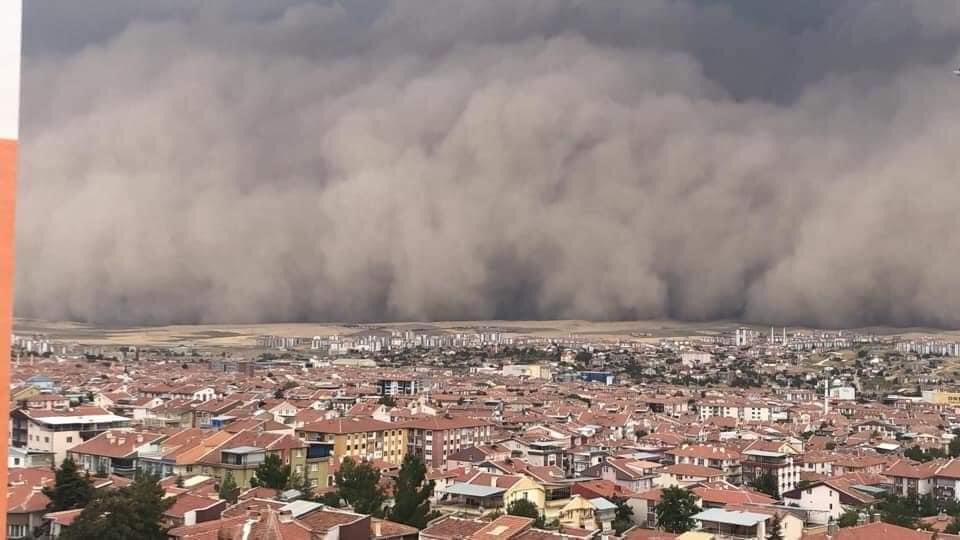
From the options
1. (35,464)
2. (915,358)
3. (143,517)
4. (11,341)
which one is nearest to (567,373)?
(915,358)

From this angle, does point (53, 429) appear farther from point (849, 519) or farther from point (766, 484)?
point (849, 519)

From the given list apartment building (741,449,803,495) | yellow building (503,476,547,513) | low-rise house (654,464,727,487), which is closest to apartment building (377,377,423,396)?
apartment building (741,449,803,495)

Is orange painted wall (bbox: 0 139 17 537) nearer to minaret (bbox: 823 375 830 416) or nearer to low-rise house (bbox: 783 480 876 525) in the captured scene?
low-rise house (bbox: 783 480 876 525)

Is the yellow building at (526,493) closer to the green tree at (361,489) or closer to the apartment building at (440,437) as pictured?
the green tree at (361,489)

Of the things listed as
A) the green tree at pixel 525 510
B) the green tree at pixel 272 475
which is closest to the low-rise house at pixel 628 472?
the green tree at pixel 525 510

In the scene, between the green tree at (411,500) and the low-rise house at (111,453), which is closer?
the green tree at (411,500)

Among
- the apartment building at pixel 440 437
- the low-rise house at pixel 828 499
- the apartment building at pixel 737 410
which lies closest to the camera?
the low-rise house at pixel 828 499

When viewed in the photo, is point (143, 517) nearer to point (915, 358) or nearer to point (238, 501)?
point (238, 501)
